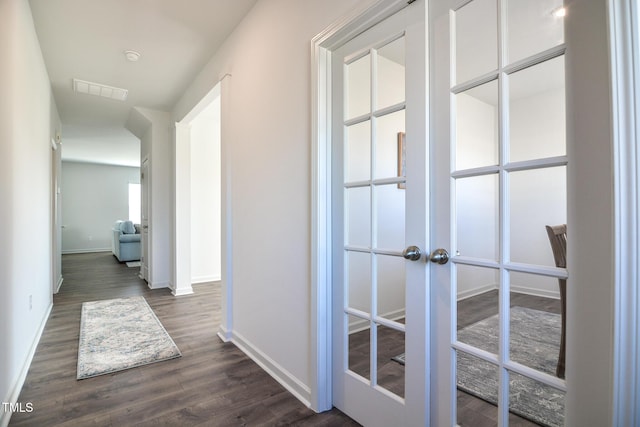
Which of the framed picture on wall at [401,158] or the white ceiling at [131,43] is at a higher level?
the white ceiling at [131,43]

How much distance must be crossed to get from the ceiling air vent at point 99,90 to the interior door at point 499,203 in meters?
4.21

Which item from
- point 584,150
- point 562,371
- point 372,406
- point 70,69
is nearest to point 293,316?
point 372,406

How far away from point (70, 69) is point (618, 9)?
459 cm

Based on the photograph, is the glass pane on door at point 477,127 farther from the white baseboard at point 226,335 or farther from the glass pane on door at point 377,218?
the white baseboard at point 226,335

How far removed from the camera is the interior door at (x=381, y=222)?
1.37 metres

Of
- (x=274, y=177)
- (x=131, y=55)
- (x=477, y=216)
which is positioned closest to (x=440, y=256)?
(x=477, y=216)

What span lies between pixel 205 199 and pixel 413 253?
468 cm

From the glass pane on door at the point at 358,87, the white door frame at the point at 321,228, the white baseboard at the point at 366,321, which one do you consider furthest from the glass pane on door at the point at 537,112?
the white door frame at the point at 321,228

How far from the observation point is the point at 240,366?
2.36 metres

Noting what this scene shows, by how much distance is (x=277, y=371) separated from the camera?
7.05 feet

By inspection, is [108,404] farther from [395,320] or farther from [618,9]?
[618,9]

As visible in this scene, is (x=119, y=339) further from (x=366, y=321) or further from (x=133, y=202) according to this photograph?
(x=133, y=202)

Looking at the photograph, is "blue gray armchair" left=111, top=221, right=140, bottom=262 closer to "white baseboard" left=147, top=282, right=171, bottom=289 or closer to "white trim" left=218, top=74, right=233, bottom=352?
"white baseboard" left=147, top=282, right=171, bottom=289

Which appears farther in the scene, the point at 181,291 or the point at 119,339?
the point at 181,291
